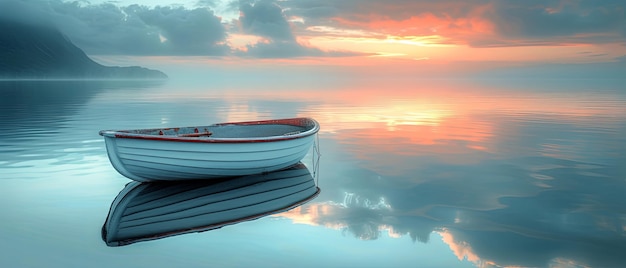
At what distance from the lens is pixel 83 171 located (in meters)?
16.5

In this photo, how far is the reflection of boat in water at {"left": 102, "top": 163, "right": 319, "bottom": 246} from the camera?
10742mm

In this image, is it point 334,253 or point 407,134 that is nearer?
point 334,253

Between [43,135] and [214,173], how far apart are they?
1603cm

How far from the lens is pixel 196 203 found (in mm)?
12719

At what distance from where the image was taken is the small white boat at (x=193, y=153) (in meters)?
12.8

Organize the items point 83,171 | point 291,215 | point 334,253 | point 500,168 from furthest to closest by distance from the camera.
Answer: point 500,168 < point 83,171 < point 291,215 < point 334,253

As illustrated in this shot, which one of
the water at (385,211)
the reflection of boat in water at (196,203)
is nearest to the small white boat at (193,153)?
the reflection of boat in water at (196,203)

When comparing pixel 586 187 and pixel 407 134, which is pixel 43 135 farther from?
pixel 586 187

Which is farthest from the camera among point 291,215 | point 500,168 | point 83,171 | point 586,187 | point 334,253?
point 500,168

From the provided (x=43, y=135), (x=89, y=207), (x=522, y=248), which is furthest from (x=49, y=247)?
(x=43, y=135)

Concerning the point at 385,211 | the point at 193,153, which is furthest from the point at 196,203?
the point at 385,211

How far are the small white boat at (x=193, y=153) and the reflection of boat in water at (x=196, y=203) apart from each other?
0.43 metres

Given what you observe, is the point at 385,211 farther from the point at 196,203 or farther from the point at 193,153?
the point at 193,153

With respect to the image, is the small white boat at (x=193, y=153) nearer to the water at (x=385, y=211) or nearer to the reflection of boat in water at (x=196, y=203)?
the reflection of boat in water at (x=196, y=203)
